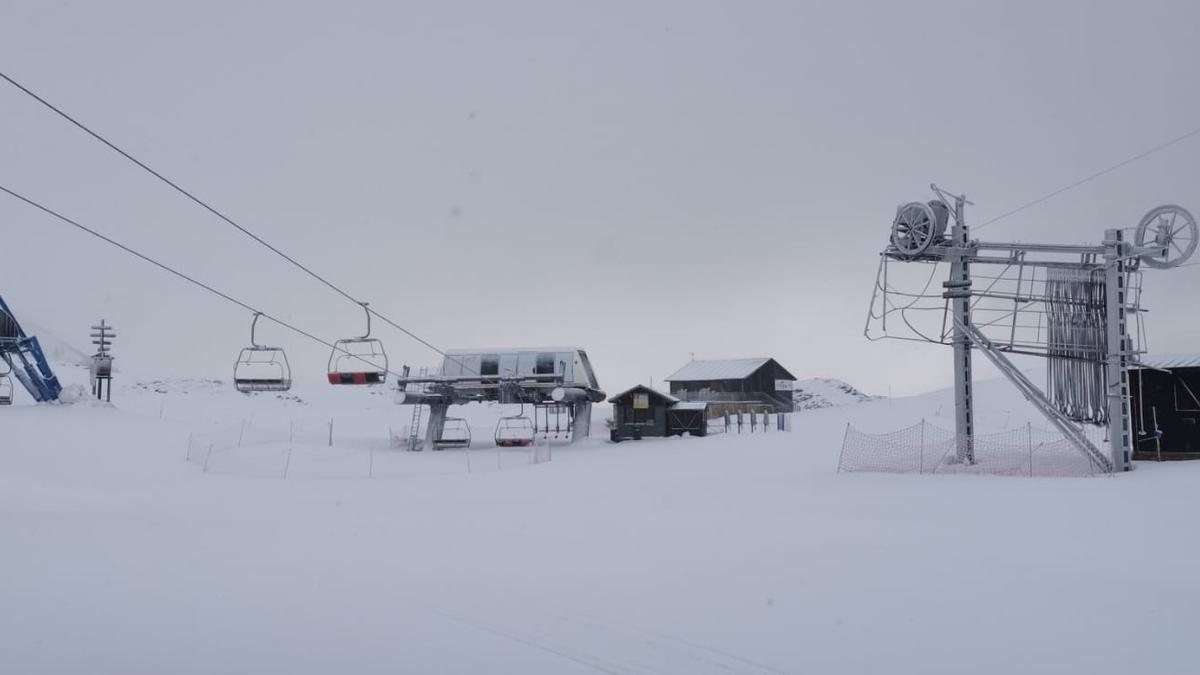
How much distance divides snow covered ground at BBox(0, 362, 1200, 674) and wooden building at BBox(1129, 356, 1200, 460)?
170 cm

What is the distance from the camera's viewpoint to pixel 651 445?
43.2m

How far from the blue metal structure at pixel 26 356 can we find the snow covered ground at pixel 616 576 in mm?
20214

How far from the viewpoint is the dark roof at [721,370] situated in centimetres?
7069

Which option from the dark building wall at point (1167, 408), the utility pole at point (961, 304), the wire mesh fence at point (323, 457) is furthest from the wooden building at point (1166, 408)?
the wire mesh fence at point (323, 457)

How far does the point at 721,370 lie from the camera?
72562 mm

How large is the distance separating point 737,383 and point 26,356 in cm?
4641

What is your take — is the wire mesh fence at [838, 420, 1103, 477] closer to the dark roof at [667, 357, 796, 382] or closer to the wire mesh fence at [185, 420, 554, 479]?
the wire mesh fence at [185, 420, 554, 479]

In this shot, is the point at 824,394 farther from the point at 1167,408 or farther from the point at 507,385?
the point at 1167,408

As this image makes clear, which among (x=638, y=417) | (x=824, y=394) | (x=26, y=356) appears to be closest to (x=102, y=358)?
(x=26, y=356)

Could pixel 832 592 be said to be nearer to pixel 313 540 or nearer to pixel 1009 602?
pixel 1009 602

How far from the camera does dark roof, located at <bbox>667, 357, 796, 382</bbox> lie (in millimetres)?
70688

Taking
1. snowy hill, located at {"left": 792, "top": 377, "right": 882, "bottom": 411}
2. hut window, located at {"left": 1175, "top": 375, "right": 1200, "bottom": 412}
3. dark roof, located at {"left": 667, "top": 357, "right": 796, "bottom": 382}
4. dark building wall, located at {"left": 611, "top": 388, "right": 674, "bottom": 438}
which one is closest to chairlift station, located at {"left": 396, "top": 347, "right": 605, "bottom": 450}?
dark building wall, located at {"left": 611, "top": 388, "right": 674, "bottom": 438}

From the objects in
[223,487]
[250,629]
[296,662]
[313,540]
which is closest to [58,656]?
[250,629]

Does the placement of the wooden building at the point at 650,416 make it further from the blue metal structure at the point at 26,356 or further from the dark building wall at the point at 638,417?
the blue metal structure at the point at 26,356
